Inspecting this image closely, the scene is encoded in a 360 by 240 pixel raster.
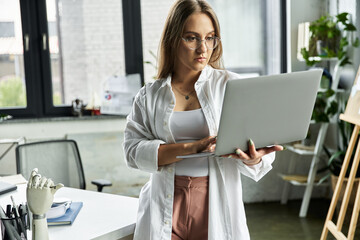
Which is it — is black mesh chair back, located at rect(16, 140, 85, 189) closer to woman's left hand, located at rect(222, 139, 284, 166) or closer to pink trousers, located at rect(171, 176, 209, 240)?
pink trousers, located at rect(171, 176, 209, 240)

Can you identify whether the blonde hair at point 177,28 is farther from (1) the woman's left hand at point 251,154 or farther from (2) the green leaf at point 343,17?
(2) the green leaf at point 343,17

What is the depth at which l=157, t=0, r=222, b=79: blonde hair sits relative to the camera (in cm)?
159

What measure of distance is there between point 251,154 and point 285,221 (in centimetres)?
268

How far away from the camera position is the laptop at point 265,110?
4.68 ft

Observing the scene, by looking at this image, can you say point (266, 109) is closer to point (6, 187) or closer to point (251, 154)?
point (251, 154)

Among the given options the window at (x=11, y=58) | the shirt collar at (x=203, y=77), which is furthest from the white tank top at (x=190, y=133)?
the window at (x=11, y=58)

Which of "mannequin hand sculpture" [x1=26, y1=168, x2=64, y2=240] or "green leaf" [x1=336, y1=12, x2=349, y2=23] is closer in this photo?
"mannequin hand sculpture" [x1=26, y1=168, x2=64, y2=240]

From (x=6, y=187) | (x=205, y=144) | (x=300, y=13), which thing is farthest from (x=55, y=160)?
(x=300, y=13)

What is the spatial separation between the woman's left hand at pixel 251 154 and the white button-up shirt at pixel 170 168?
0.12 ft

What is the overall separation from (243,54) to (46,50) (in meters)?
1.89

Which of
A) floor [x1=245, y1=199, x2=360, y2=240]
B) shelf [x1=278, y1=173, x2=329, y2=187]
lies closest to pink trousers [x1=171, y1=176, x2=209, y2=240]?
floor [x1=245, y1=199, x2=360, y2=240]

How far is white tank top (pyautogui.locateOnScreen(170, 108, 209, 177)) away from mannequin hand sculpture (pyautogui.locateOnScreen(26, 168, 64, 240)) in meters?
0.41

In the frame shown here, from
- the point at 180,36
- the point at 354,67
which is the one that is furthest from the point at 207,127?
the point at 354,67

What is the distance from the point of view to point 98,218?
195 centimetres
